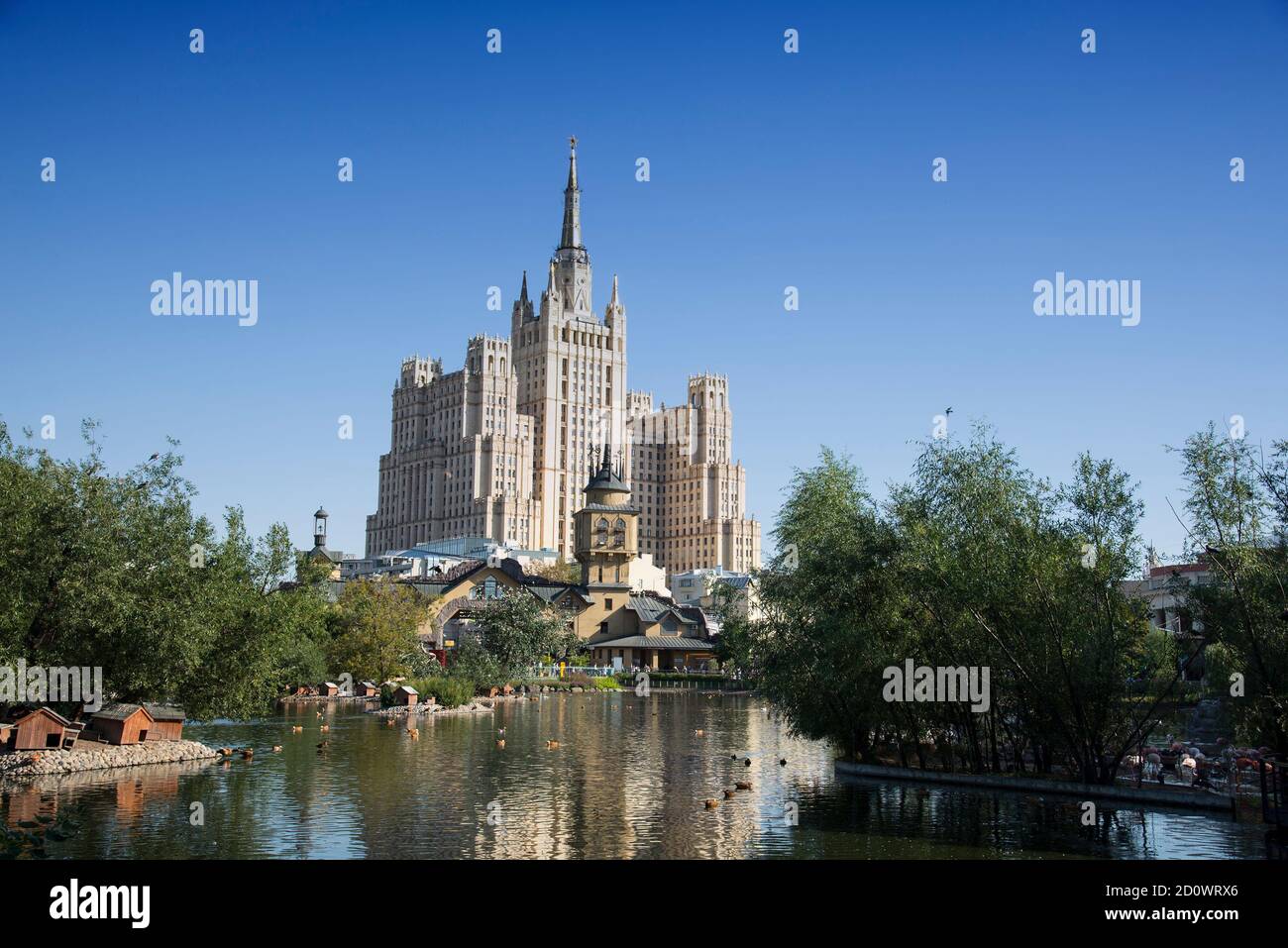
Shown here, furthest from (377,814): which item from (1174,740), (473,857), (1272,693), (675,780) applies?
(1174,740)

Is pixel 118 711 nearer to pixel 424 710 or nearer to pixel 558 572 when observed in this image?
pixel 424 710

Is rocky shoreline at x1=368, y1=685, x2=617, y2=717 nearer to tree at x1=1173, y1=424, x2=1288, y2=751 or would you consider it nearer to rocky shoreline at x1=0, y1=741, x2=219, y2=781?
rocky shoreline at x1=0, y1=741, x2=219, y2=781

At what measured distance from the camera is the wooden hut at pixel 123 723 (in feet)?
153

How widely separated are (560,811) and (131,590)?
2014 cm

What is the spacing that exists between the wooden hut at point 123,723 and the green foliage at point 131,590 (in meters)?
0.80

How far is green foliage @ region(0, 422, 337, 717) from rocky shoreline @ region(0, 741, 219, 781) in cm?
221

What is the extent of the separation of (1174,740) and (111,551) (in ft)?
138

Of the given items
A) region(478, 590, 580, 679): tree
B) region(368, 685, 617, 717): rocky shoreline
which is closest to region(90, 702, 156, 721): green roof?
region(368, 685, 617, 717): rocky shoreline

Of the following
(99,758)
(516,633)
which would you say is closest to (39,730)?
(99,758)

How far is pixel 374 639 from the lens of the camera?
90750 millimetres

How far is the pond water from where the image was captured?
2938cm

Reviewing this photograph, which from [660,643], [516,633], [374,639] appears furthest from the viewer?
[660,643]
